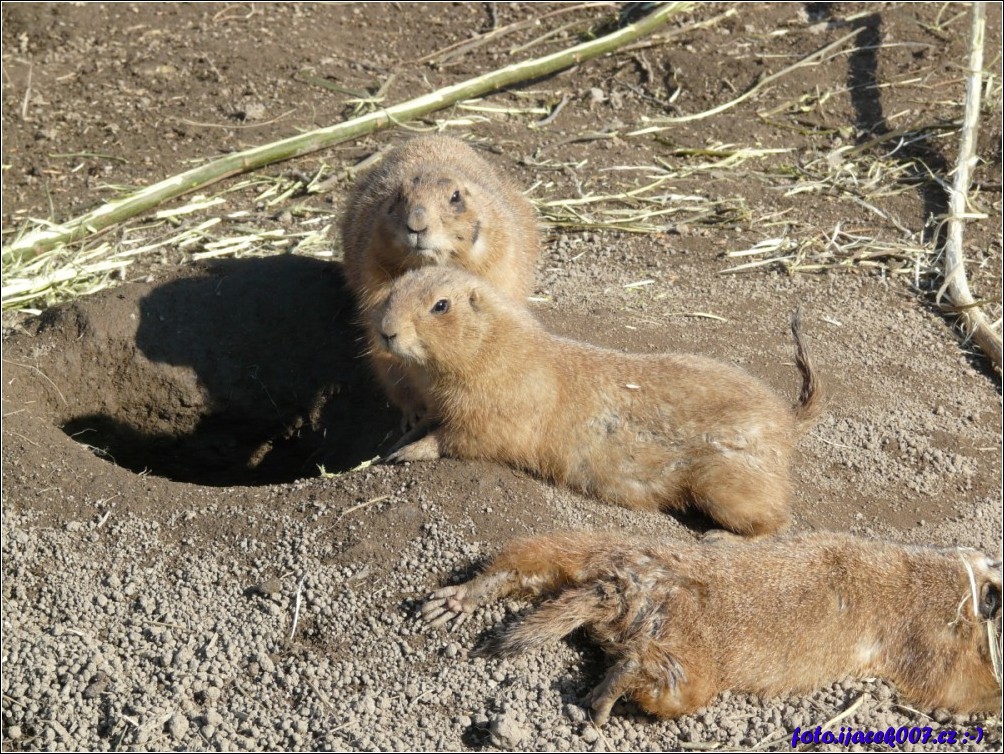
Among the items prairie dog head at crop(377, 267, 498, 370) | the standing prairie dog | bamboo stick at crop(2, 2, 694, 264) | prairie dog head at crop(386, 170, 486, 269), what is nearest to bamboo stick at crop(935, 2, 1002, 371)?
bamboo stick at crop(2, 2, 694, 264)

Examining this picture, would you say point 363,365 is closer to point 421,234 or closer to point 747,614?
point 421,234

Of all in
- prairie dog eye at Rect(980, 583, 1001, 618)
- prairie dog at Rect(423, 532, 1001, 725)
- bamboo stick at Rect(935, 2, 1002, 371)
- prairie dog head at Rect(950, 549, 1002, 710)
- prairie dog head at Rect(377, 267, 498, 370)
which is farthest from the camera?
bamboo stick at Rect(935, 2, 1002, 371)

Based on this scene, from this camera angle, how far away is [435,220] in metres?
6.58

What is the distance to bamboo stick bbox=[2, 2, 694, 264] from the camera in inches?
360

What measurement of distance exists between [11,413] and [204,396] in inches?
48.5

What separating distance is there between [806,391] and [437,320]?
1978 millimetres

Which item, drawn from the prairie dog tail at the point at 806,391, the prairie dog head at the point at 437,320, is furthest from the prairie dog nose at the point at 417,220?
the prairie dog tail at the point at 806,391

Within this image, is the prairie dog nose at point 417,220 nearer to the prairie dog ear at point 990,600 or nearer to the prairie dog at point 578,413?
the prairie dog at point 578,413

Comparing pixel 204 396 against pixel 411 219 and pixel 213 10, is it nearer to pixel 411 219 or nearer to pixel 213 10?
pixel 411 219

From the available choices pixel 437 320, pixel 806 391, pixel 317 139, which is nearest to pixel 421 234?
pixel 437 320

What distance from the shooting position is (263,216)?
9.45 meters

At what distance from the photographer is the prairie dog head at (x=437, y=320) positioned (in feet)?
18.5

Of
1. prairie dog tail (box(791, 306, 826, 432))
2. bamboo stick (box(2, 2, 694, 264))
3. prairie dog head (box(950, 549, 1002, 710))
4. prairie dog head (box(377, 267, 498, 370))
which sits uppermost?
bamboo stick (box(2, 2, 694, 264))

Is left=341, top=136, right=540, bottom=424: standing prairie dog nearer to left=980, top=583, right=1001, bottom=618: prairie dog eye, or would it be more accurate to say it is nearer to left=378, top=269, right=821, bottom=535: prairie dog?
left=378, top=269, right=821, bottom=535: prairie dog
